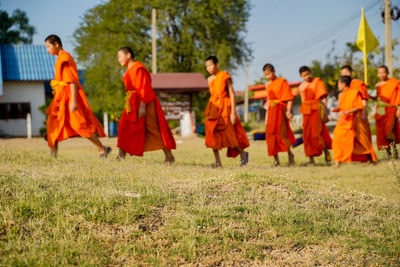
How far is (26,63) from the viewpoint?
24.4 m

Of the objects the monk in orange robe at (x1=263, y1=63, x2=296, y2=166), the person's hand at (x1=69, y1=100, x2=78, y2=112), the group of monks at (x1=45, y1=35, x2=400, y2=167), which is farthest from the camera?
the monk in orange robe at (x1=263, y1=63, x2=296, y2=166)

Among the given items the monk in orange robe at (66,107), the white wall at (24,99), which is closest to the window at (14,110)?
the white wall at (24,99)

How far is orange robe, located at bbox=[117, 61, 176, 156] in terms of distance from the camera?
22.5ft

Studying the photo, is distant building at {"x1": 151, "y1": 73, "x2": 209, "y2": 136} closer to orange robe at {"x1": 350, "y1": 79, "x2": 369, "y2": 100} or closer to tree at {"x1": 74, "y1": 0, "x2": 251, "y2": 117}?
tree at {"x1": 74, "y1": 0, "x2": 251, "y2": 117}

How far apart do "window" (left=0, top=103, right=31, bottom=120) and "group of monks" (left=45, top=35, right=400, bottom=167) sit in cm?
1861

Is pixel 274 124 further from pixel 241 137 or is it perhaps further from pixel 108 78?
pixel 108 78

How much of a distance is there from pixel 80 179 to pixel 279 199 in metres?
1.98

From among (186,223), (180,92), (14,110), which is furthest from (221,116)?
(14,110)

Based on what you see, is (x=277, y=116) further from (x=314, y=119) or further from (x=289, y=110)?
(x=314, y=119)

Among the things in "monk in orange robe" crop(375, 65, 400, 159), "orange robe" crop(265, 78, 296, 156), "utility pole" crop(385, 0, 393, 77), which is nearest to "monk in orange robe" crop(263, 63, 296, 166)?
"orange robe" crop(265, 78, 296, 156)

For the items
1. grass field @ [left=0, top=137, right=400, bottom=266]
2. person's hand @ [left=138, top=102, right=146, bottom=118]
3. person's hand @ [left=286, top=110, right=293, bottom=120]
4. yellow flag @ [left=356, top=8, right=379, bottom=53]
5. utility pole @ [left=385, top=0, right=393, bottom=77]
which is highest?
utility pole @ [left=385, top=0, right=393, bottom=77]

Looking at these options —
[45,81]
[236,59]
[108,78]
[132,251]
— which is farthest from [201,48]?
[132,251]

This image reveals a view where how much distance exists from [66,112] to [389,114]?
7.13m

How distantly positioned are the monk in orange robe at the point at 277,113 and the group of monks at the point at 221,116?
2 cm
